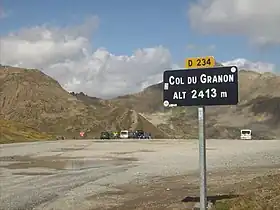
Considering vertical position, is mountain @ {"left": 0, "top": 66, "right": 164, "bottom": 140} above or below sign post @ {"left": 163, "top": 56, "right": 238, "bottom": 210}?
above

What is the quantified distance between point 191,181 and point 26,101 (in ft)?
471

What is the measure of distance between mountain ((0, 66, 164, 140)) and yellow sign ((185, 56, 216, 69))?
132 meters

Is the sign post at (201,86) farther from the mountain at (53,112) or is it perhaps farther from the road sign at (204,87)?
the mountain at (53,112)

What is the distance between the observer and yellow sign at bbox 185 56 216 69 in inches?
387

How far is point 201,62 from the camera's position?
989 centimetres

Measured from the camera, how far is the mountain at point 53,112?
149625 millimetres

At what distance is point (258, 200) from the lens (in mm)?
11164

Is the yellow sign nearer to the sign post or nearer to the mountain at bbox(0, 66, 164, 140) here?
the sign post

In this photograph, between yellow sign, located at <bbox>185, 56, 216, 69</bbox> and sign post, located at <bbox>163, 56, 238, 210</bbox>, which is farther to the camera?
yellow sign, located at <bbox>185, 56, 216, 69</bbox>

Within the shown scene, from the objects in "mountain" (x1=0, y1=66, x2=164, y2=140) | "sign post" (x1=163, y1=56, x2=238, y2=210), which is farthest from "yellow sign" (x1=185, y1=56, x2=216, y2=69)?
"mountain" (x1=0, y1=66, x2=164, y2=140)

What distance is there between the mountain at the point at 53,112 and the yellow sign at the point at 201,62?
5201 inches

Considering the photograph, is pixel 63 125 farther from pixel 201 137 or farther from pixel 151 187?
pixel 201 137

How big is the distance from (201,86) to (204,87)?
0.19ft

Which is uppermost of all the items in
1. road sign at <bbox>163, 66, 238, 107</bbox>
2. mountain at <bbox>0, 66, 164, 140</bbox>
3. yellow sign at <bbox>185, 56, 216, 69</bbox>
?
mountain at <bbox>0, 66, 164, 140</bbox>
